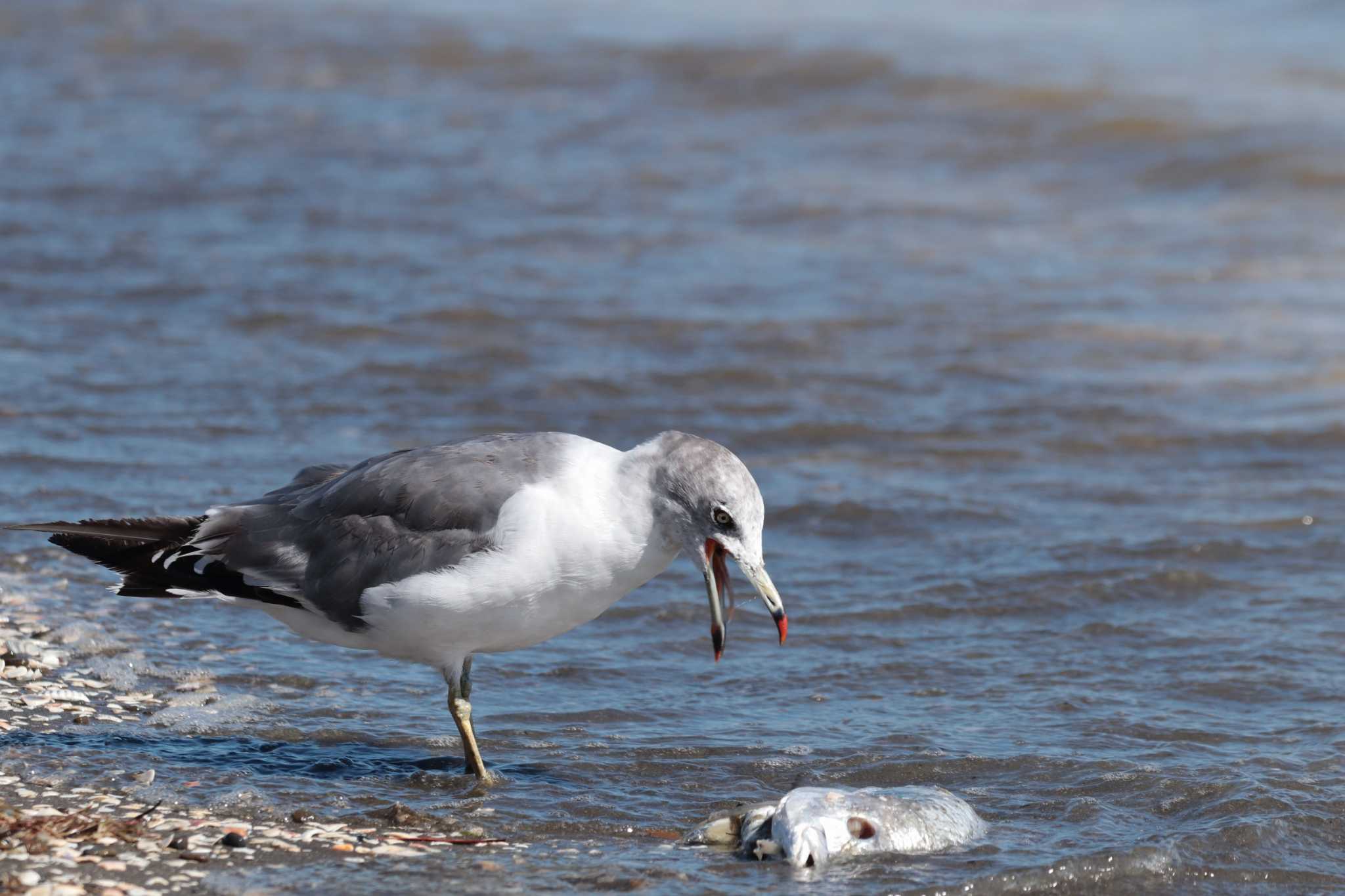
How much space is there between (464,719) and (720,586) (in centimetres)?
78

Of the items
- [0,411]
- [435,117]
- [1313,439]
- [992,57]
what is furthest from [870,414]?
[992,57]

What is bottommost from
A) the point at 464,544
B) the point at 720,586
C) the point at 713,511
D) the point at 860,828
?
the point at 860,828

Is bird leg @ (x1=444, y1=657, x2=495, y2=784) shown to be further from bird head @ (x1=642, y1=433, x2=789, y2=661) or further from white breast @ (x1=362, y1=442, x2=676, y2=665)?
bird head @ (x1=642, y1=433, x2=789, y2=661)

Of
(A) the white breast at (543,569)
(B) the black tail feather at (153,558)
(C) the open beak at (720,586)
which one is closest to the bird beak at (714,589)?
(C) the open beak at (720,586)

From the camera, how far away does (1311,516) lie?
6.95 m

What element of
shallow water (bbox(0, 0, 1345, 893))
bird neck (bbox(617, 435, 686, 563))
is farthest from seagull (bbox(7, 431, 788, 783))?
shallow water (bbox(0, 0, 1345, 893))

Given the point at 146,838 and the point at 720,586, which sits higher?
the point at 720,586

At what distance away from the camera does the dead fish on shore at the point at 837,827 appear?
13.5 feet

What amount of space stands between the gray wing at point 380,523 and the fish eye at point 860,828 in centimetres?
111

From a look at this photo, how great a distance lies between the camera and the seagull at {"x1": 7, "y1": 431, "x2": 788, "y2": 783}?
4.39 m

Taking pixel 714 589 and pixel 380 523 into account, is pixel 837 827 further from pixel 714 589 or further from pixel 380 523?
pixel 380 523

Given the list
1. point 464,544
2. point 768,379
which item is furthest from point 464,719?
point 768,379

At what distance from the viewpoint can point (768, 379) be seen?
8531 millimetres

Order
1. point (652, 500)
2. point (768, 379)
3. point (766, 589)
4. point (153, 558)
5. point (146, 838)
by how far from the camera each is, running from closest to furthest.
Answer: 1. point (146, 838)
2. point (766, 589)
3. point (652, 500)
4. point (153, 558)
5. point (768, 379)
